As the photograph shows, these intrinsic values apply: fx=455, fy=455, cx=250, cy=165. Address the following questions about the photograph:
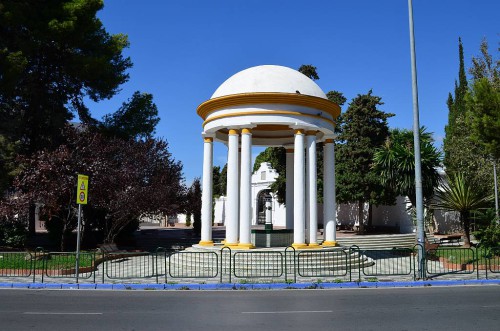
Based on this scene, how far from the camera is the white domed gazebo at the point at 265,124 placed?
17.8 m

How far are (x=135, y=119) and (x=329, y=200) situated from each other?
14.9m

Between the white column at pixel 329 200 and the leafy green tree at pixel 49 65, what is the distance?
13.7 meters

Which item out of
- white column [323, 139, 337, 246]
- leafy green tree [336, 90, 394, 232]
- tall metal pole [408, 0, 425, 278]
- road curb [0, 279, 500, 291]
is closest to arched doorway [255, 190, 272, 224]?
leafy green tree [336, 90, 394, 232]

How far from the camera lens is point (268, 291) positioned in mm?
12695

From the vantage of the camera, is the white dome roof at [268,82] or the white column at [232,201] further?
the white dome roof at [268,82]

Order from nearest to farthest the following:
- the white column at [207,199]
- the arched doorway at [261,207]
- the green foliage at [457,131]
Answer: the white column at [207,199], the green foliage at [457,131], the arched doorway at [261,207]

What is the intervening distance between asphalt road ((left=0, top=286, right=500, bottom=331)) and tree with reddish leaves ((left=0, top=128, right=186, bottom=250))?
8.29 metres

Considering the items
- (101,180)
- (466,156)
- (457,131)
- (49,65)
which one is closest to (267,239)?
(101,180)

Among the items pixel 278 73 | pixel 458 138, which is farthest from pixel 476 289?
pixel 458 138

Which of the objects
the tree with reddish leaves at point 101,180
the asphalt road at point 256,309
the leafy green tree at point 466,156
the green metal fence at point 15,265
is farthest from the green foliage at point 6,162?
the leafy green tree at point 466,156

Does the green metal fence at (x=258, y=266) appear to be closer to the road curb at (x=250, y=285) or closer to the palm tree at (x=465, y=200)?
the road curb at (x=250, y=285)

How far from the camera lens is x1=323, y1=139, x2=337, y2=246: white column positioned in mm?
19406

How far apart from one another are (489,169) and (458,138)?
4.50 metres

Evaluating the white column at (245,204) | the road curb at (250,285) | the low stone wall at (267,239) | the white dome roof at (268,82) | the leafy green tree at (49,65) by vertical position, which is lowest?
the road curb at (250,285)
